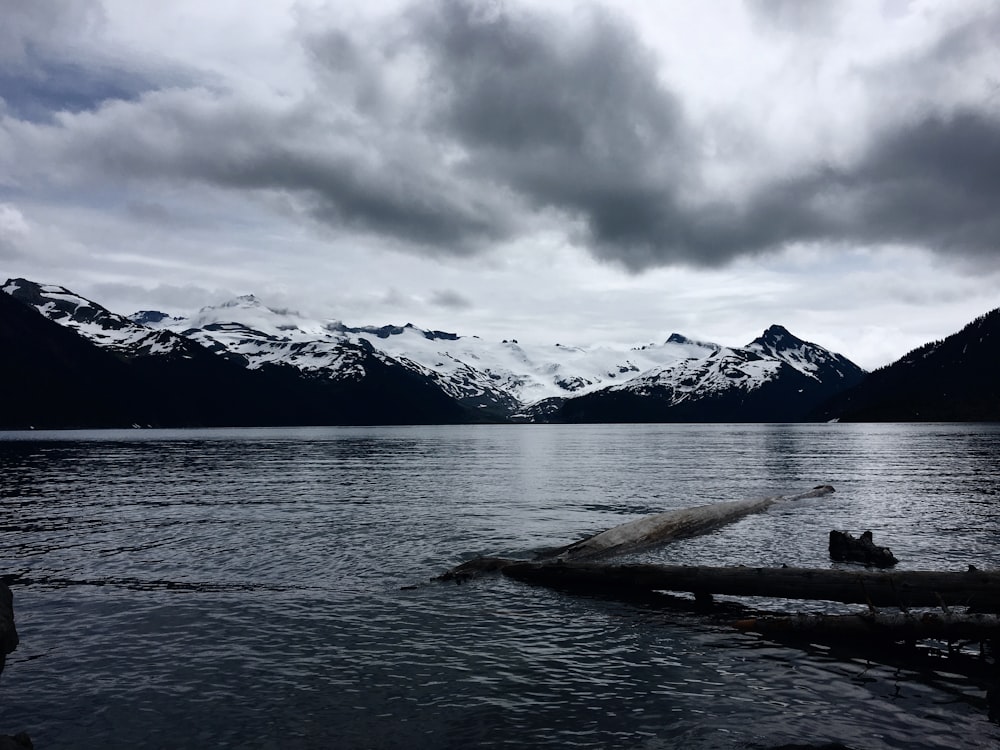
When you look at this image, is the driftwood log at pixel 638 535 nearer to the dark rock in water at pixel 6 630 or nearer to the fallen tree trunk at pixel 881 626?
the fallen tree trunk at pixel 881 626

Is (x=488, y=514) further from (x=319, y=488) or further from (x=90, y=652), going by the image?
(x=90, y=652)

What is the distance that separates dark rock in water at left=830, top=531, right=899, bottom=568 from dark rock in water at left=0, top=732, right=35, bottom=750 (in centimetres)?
2963

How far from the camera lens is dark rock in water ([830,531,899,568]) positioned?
28.0 meters

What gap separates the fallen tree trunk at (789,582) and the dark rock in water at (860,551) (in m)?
8.00

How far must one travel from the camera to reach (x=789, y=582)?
21672mm

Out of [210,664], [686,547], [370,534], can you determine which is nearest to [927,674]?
[686,547]

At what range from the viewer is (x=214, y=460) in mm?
106750

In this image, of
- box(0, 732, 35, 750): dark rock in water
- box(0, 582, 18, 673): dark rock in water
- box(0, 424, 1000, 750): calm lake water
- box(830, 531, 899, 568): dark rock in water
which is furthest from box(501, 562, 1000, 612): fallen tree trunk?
box(0, 732, 35, 750): dark rock in water

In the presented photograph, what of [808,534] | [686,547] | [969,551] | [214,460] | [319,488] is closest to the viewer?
[969,551]

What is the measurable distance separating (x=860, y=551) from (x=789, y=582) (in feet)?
30.2

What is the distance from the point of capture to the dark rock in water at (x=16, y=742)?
11.7 metres

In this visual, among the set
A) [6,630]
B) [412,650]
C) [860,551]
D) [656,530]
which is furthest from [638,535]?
[6,630]

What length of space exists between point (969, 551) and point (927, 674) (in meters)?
17.9

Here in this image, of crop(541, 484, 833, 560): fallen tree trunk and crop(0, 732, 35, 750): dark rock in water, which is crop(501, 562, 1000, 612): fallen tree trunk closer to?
crop(541, 484, 833, 560): fallen tree trunk
